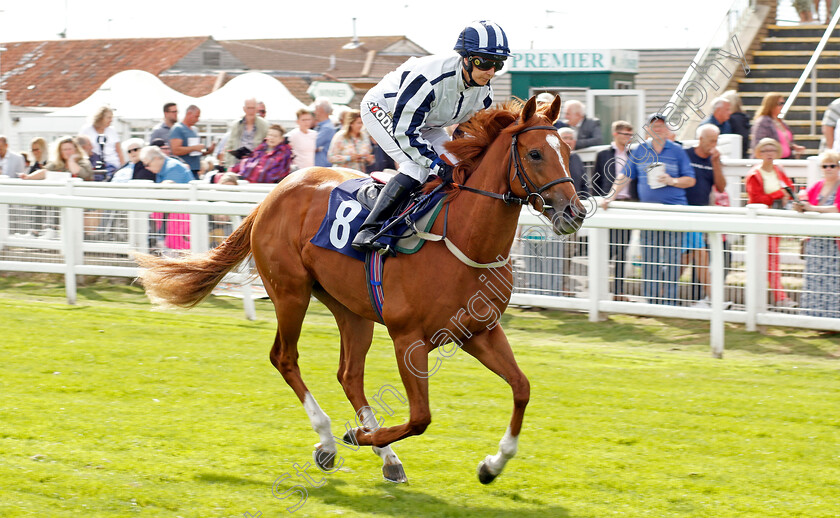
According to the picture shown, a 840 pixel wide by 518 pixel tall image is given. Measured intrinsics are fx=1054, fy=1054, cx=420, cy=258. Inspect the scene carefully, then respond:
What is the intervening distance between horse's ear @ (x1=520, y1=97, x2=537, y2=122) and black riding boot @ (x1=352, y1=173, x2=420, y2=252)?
0.60 m

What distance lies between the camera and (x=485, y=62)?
4.26 meters

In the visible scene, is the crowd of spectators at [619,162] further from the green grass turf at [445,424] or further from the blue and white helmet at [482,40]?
the blue and white helmet at [482,40]

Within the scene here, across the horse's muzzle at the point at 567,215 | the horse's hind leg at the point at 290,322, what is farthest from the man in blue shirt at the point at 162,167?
the horse's muzzle at the point at 567,215

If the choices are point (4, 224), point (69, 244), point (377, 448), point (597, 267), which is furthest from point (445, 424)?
point (4, 224)

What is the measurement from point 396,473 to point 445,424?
90 centimetres

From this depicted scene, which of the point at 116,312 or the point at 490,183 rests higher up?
the point at 490,183

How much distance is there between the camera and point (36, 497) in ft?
13.5

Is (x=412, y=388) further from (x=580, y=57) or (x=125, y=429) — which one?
(x=580, y=57)

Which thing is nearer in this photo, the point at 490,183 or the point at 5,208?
the point at 490,183

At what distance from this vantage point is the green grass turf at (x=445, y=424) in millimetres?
4203

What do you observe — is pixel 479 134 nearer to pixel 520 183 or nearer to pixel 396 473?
pixel 520 183

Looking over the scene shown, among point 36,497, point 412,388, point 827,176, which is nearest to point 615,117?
point 827,176

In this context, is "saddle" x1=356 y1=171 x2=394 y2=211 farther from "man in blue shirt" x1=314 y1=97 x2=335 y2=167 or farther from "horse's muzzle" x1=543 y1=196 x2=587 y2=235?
"man in blue shirt" x1=314 y1=97 x2=335 y2=167

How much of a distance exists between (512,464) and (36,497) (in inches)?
79.1
